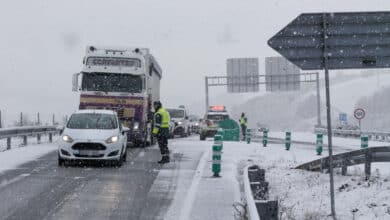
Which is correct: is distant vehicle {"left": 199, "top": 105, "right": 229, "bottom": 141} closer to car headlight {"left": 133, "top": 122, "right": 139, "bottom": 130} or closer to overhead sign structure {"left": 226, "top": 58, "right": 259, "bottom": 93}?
car headlight {"left": 133, "top": 122, "right": 139, "bottom": 130}

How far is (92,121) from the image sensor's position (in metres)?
17.9

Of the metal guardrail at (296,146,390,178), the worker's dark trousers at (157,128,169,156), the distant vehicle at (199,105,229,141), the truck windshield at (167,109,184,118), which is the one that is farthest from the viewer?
the truck windshield at (167,109,184,118)

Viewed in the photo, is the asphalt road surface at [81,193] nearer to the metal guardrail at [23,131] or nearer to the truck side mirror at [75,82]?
the metal guardrail at [23,131]

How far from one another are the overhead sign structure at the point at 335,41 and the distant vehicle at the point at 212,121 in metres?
24.2

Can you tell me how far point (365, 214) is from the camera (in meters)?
11.5

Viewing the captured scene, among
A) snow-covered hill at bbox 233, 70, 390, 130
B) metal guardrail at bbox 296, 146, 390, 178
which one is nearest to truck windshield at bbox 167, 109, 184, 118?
metal guardrail at bbox 296, 146, 390, 178

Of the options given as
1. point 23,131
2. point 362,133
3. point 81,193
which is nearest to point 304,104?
point 362,133

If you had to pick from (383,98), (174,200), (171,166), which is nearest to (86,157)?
(171,166)

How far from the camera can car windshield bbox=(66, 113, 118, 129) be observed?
17594mm

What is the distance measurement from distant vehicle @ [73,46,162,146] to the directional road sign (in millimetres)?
13782

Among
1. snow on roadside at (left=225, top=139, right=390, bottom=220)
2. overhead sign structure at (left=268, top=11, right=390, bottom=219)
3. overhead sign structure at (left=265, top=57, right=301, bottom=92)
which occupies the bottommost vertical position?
snow on roadside at (left=225, top=139, right=390, bottom=220)

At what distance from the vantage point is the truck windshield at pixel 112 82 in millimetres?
23016

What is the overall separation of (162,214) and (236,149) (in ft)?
46.3

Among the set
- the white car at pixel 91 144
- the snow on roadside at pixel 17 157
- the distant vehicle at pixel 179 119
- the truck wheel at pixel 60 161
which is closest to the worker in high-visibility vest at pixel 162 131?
the white car at pixel 91 144
